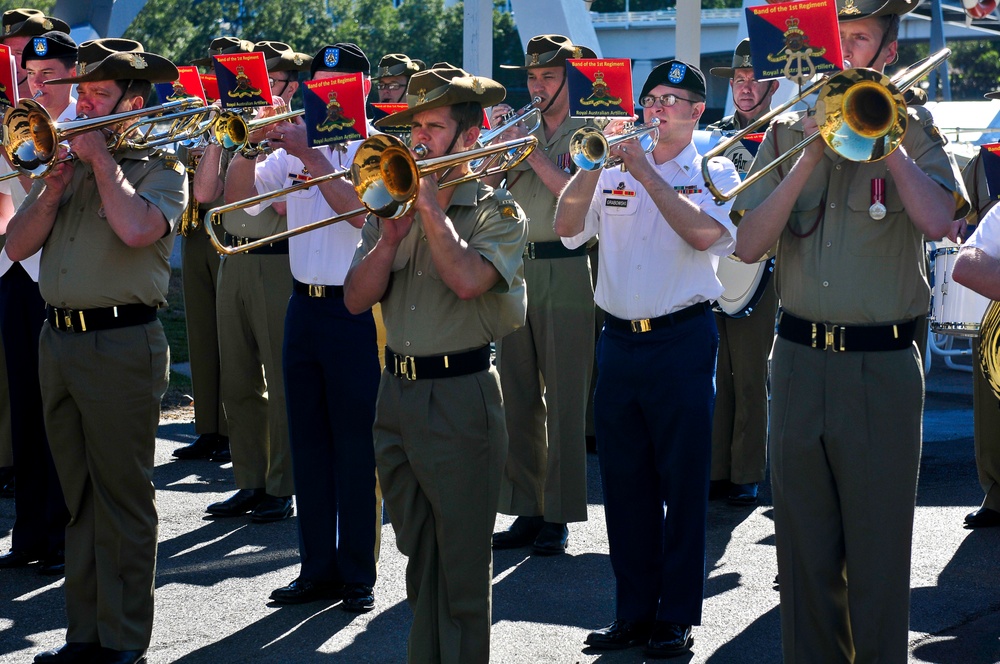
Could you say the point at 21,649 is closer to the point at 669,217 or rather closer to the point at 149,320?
the point at 149,320

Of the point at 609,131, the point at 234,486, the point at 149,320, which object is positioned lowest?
the point at 234,486

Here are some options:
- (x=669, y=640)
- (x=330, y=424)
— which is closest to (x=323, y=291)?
(x=330, y=424)

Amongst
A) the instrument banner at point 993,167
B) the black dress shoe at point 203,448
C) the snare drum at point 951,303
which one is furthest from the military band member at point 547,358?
the black dress shoe at point 203,448

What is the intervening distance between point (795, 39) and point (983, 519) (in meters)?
3.61

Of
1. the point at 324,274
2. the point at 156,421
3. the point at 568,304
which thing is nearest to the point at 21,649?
the point at 156,421

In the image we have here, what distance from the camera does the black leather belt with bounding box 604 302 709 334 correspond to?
16.7 feet

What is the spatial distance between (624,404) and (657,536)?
55cm

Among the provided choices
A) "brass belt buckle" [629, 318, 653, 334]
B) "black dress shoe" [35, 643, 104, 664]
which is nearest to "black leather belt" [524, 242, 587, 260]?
"brass belt buckle" [629, 318, 653, 334]

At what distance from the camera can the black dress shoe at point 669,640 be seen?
497 centimetres

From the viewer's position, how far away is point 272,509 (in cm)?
693

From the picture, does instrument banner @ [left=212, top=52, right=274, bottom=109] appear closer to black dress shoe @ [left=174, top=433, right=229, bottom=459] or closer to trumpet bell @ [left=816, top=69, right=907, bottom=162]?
trumpet bell @ [left=816, top=69, right=907, bottom=162]

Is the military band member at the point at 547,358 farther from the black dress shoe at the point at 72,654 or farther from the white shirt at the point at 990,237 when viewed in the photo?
the white shirt at the point at 990,237

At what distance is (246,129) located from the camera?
5.66 meters

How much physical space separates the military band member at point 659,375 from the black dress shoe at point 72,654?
188cm
